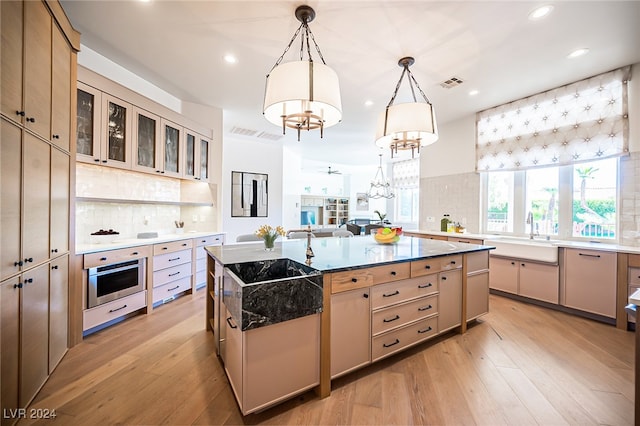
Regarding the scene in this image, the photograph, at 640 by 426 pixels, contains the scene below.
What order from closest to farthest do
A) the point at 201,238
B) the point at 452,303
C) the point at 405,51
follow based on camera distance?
the point at 452,303, the point at 405,51, the point at 201,238

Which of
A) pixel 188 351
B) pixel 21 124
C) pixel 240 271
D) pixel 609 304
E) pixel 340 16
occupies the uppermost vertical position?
pixel 340 16

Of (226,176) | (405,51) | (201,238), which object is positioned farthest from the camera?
(226,176)

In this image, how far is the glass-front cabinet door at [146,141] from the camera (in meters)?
3.21

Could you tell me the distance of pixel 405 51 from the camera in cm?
281

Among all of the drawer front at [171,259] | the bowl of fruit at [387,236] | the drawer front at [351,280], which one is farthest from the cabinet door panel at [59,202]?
the bowl of fruit at [387,236]

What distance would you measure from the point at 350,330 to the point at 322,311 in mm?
327

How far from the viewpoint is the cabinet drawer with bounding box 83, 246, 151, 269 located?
96.7 inches

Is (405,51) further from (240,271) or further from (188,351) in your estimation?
(188,351)

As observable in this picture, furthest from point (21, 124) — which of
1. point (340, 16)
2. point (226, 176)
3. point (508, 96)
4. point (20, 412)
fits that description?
point (508, 96)

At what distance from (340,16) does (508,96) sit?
3139 mm

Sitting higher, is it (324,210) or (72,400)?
(324,210)

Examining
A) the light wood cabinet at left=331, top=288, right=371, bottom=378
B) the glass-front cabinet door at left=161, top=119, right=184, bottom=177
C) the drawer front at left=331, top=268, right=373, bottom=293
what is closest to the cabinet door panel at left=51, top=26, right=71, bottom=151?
the glass-front cabinet door at left=161, top=119, right=184, bottom=177

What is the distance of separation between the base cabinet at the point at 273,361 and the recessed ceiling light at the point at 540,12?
311 centimetres

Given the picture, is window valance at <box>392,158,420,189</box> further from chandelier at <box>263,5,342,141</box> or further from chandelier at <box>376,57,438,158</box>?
chandelier at <box>263,5,342,141</box>
